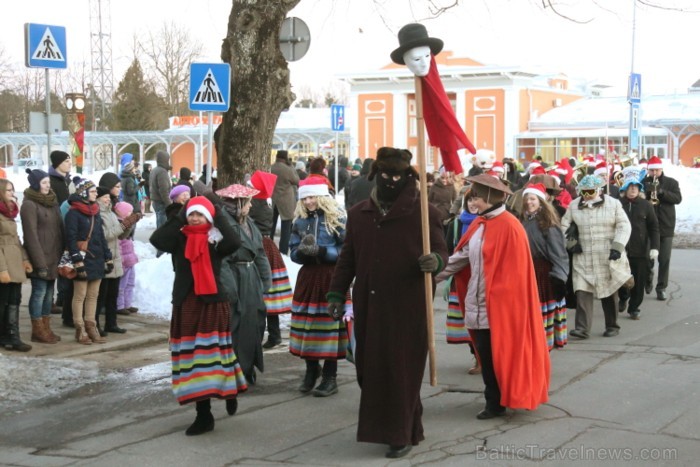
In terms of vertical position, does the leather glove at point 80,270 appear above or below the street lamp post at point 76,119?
below

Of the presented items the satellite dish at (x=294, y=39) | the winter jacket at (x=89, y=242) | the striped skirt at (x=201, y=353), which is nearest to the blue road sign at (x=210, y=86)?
the satellite dish at (x=294, y=39)

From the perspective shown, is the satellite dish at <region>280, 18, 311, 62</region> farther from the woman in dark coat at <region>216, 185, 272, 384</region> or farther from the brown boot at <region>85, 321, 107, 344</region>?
the woman in dark coat at <region>216, 185, 272, 384</region>

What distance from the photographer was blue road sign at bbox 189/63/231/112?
12109mm

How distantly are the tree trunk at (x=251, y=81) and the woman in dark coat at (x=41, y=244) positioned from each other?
9.39 ft

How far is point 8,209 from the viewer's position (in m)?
10.1

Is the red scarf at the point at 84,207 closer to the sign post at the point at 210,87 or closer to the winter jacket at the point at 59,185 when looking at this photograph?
the sign post at the point at 210,87

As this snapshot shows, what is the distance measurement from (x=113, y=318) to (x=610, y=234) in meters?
5.53

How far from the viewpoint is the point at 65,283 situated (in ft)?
38.6

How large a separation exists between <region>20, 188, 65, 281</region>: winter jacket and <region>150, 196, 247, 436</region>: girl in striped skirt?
11.8 feet

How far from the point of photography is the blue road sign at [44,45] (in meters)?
12.3

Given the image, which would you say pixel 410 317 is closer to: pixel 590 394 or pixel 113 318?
pixel 590 394

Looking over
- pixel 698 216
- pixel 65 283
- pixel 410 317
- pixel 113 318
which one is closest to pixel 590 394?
pixel 410 317

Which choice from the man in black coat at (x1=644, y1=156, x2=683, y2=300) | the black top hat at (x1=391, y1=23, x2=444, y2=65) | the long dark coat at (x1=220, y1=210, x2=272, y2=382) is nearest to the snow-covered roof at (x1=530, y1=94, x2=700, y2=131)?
the man in black coat at (x1=644, y1=156, x2=683, y2=300)

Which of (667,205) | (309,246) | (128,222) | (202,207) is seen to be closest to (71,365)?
(128,222)
